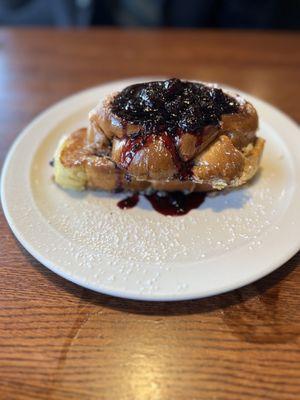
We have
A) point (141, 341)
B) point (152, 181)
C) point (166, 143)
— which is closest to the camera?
point (141, 341)

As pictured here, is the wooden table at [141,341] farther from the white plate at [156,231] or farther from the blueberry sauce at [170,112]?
the blueberry sauce at [170,112]

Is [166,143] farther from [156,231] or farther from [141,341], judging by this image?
[141,341]

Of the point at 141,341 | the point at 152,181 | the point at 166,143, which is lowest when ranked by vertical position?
the point at 141,341

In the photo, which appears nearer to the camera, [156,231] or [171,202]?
[156,231]

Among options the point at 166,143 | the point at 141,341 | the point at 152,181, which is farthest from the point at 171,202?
the point at 141,341

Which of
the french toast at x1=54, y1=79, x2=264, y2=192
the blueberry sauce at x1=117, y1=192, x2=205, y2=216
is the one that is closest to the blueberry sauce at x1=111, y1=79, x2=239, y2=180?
the french toast at x1=54, y1=79, x2=264, y2=192

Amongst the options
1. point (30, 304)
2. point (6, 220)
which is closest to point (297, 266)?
point (30, 304)
